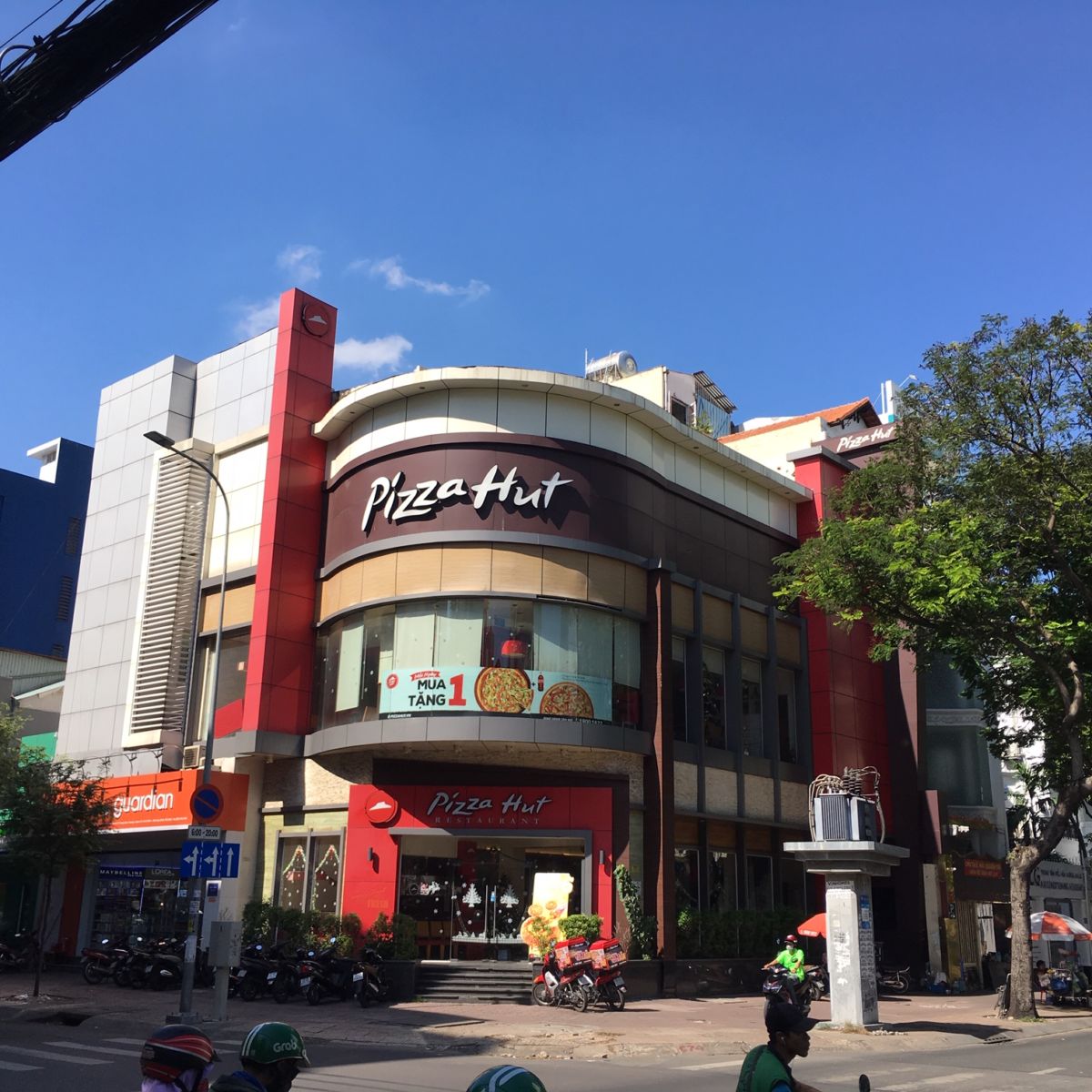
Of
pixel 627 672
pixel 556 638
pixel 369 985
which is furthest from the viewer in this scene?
pixel 627 672

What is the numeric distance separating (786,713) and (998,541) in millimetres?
10194

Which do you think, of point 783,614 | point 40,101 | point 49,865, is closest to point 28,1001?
Answer: point 49,865

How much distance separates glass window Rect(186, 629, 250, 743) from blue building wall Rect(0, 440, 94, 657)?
22.6 m

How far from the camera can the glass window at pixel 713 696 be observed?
31523 millimetres

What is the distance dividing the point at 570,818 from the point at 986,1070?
42.8 ft

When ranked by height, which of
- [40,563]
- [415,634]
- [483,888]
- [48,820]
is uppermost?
[40,563]

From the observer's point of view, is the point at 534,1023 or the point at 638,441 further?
the point at 638,441

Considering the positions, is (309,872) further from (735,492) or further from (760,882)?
(735,492)

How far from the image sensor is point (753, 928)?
3033 cm

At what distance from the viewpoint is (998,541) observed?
26641 millimetres

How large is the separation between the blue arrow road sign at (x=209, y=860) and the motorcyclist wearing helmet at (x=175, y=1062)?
1621cm

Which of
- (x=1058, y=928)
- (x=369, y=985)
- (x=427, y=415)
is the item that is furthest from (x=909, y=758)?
(x=369, y=985)

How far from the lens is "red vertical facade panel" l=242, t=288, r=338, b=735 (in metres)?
29.1

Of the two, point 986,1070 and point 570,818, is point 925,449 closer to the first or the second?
point 570,818
